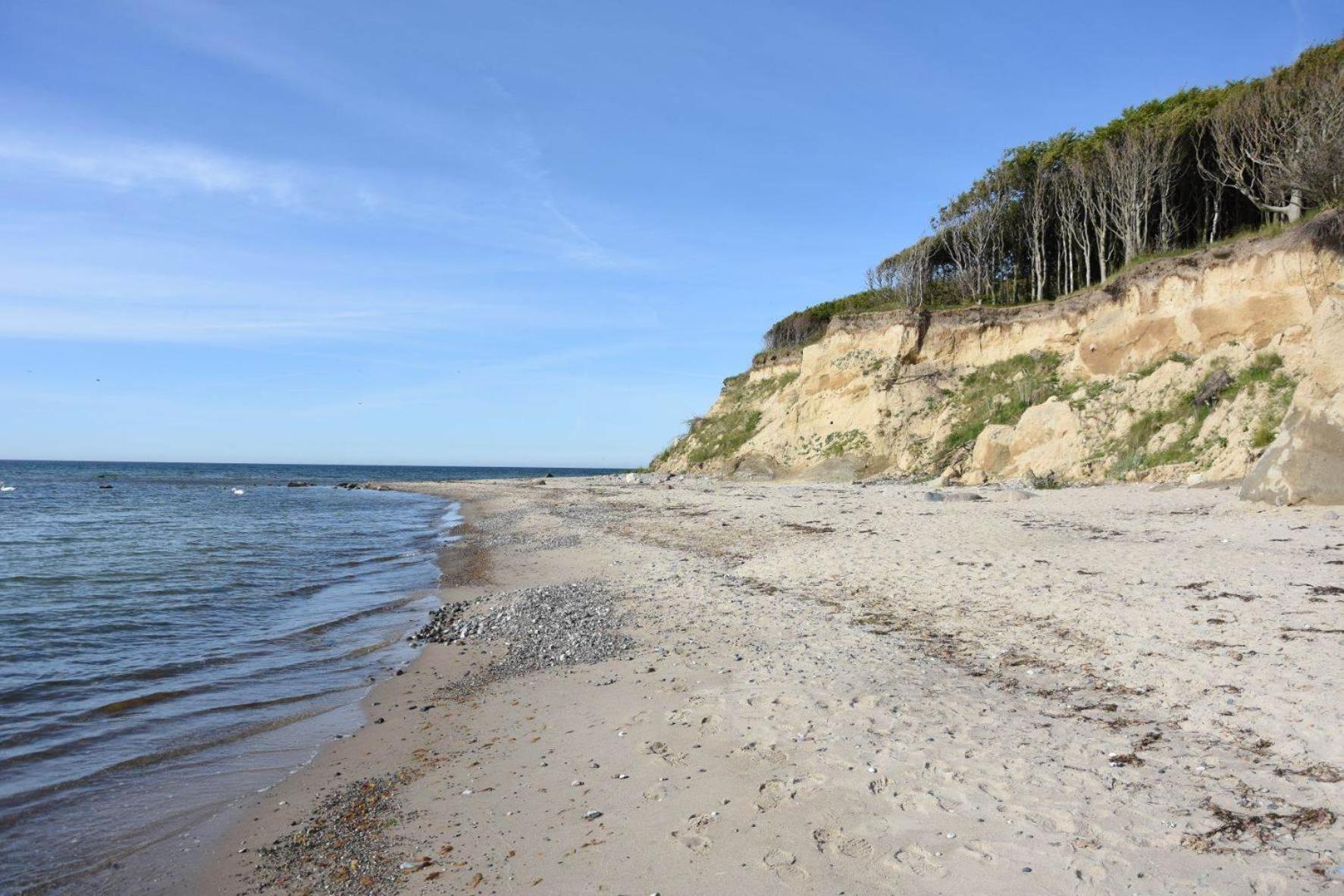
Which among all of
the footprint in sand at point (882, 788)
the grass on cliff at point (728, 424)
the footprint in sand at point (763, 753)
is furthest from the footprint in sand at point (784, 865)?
the grass on cliff at point (728, 424)

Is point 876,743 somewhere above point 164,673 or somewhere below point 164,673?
above

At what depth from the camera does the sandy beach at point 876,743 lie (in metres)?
3.88

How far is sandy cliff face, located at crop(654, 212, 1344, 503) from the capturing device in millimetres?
16266

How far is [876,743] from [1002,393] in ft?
91.6

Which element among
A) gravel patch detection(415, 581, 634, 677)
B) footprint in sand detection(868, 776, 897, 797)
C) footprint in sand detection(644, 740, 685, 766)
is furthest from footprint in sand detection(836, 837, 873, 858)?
gravel patch detection(415, 581, 634, 677)

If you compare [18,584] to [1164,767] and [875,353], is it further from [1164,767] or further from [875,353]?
[875,353]

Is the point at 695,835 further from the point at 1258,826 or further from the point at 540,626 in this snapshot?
the point at 540,626

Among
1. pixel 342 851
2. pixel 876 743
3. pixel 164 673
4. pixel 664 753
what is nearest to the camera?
pixel 342 851

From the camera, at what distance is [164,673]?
897cm

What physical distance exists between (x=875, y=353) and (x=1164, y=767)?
33.5 metres

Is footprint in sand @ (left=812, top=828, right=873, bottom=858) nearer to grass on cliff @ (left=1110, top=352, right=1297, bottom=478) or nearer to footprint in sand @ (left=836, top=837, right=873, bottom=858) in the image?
footprint in sand @ (left=836, top=837, right=873, bottom=858)

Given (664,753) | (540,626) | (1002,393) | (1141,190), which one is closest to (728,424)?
(1002,393)

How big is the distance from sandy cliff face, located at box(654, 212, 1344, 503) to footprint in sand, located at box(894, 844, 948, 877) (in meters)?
13.7

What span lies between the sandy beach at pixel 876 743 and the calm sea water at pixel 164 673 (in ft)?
2.47
